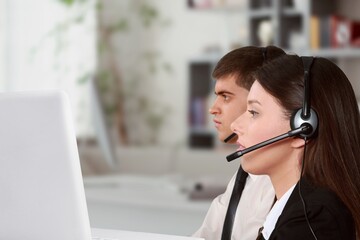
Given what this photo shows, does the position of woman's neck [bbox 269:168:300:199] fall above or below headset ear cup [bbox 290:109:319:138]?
below

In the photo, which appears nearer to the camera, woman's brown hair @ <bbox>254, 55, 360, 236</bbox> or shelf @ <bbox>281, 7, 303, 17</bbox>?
woman's brown hair @ <bbox>254, 55, 360, 236</bbox>

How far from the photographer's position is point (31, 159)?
49.0 inches

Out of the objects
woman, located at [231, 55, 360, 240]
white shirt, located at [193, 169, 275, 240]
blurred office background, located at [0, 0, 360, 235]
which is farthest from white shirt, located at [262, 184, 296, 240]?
blurred office background, located at [0, 0, 360, 235]

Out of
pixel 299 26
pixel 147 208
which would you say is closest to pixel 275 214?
pixel 147 208

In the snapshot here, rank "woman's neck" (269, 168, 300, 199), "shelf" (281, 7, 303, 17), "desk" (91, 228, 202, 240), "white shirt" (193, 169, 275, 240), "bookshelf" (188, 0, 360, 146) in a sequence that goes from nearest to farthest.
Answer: "woman's neck" (269, 168, 300, 199) → "desk" (91, 228, 202, 240) → "white shirt" (193, 169, 275, 240) → "bookshelf" (188, 0, 360, 146) → "shelf" (281, 7, 303, 17)

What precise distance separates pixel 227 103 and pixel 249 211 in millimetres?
266

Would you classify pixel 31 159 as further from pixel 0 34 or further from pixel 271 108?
pixel 0 34

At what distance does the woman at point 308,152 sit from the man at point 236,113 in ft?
1.19

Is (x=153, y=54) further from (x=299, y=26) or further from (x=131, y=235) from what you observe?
(x=131, y=235)

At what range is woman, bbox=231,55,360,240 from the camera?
1.26 meters

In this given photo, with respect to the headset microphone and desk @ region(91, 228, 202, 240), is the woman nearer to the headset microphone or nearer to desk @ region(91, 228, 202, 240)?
the headset microphone

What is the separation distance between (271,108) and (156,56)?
17.0ft

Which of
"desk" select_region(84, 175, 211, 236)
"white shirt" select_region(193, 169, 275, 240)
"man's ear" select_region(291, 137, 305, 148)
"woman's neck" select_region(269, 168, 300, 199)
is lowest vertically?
"desk" select_region(84, 175, 211, 236)

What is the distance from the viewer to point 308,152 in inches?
51.9
